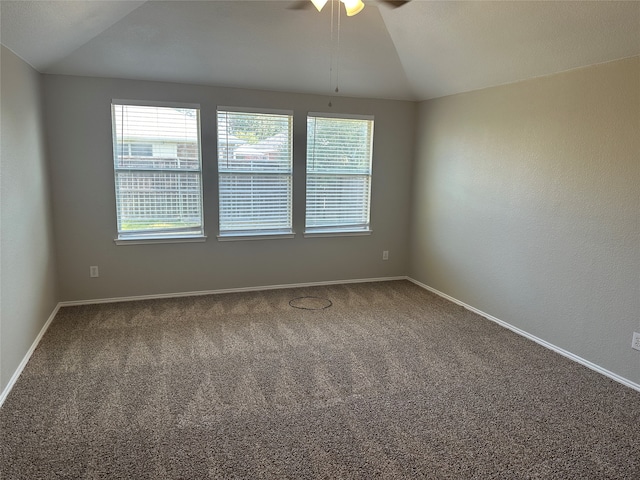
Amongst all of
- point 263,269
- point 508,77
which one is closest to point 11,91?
point 263,269

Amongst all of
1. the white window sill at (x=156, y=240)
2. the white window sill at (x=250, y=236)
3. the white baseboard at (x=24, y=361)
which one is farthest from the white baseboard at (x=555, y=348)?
the white baseboard at (x=24, y=361)

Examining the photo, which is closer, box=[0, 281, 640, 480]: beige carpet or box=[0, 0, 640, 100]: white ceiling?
box=[0, 281, 640, 480]: beige carpet

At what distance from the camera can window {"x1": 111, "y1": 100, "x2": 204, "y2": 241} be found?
13.0 ft

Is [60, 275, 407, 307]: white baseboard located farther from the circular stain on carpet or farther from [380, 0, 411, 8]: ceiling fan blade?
[380, 0, 411, 8]: ceiling fan blade

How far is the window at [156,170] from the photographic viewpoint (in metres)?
3.97

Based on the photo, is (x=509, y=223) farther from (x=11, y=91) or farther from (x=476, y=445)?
(x=11, y=91)

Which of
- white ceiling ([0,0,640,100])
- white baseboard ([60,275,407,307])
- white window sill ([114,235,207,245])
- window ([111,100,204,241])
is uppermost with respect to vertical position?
white ceiling ([0,0,640,100])

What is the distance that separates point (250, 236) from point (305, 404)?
2.39m

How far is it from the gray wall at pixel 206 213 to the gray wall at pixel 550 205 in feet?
2.11

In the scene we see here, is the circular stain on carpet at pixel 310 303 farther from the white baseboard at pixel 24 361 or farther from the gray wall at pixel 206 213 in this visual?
the white baseboard at pixel 24 361

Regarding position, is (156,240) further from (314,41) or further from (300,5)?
(300,5)

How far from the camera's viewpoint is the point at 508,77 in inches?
137

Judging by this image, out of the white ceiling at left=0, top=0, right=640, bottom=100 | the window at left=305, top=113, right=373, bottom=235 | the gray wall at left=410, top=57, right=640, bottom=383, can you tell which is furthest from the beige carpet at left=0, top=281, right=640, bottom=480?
the white ceiling at left=0, top=0, right=640, bottom=100

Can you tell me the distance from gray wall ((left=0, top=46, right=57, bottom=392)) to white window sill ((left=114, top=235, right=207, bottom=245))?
2.05ft
